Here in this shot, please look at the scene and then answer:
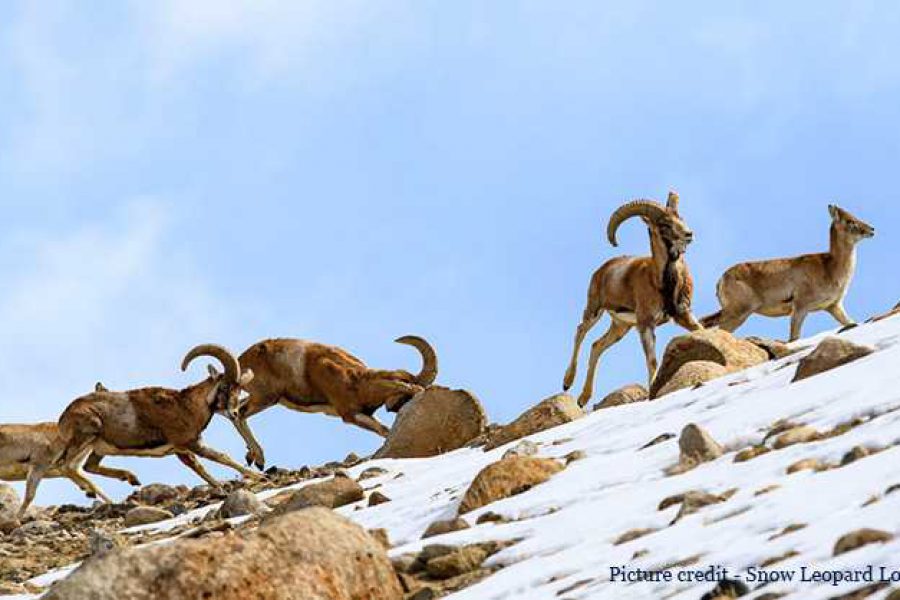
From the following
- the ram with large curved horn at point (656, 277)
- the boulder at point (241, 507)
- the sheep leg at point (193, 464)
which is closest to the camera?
the boulder at point (241, 507)

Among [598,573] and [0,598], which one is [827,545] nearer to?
[598,573]

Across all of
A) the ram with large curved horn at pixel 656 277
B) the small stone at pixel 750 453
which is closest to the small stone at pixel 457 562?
the small stone at pixel 750 453

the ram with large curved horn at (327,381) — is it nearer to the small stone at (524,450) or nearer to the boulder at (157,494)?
the boulder at (157,494)

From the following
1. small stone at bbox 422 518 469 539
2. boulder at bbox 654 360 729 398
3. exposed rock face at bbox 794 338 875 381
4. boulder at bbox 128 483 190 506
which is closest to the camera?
small stone at bbox 422 518 469 539

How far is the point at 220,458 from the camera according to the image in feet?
64.6

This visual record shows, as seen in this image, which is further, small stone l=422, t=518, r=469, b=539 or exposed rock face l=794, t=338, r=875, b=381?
exposed rock face l=794, t=338, r=875, b=381

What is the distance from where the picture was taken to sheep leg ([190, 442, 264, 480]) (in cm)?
1916

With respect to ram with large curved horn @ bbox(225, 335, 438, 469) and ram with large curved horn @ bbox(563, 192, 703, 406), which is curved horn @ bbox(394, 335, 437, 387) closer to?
ram with large curved horn @ bbox(225, 335, 438, 469)

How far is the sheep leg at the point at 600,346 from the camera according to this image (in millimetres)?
20823

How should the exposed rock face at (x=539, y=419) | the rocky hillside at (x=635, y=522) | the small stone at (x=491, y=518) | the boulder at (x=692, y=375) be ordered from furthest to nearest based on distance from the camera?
A: the exposed rock face at (x=539, y=419), the boulder at (x=692, y=375), the small stone at (x=491, y=518), the rocky hillside at (x=635, y=522)

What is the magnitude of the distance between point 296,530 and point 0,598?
4.78 m

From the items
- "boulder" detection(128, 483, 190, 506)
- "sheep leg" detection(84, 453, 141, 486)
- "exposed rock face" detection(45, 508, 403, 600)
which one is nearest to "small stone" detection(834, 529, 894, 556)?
"exposed rock face" detection(45, 508, 403, 600)

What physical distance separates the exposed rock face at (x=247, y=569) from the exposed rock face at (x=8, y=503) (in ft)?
35.3

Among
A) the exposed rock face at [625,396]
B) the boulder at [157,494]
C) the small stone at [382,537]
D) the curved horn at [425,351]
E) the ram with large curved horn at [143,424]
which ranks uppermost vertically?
the curved horn at [425,351]
